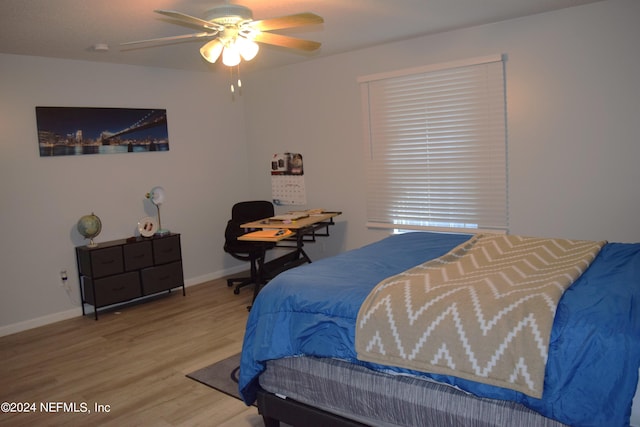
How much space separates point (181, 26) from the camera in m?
3.70

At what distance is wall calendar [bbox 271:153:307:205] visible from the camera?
590 centimetres

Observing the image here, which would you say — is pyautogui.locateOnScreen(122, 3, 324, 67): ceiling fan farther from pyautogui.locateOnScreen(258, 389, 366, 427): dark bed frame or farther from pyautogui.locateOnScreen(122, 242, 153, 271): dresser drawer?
pyautogui.locateOnScreen(122, 242, 153, 271): dresser drawer

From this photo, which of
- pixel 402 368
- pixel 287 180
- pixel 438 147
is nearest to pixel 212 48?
pixel 402 368

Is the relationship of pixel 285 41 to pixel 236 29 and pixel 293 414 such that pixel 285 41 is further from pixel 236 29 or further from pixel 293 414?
pixel 293 414

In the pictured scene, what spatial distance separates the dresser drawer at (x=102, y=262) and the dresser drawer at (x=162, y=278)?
0.95 feet

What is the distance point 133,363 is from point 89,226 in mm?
1648

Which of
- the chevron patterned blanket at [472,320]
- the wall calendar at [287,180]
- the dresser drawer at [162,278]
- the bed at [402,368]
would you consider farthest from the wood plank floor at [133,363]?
the wall calendar at [287,180]

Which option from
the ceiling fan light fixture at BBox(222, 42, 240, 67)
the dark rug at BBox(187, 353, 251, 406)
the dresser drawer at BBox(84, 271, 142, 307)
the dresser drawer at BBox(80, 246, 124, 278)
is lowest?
the dark rug at BBox(187, 353, 251, 406)

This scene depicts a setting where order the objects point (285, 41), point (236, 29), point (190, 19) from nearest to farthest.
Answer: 1. point (190, 19)
2. point (236, 29)
3. point (285, 41)

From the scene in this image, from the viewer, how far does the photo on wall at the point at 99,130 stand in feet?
15.5


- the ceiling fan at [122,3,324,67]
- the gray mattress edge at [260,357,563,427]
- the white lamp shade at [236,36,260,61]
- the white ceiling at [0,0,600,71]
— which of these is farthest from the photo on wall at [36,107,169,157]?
the gray mattress edge at [260,357,563,427]

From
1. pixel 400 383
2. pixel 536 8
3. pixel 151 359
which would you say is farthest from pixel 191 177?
pixel 400 383

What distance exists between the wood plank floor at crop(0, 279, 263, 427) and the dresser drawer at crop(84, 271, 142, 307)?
16cm

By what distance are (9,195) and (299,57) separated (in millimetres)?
3045
